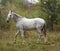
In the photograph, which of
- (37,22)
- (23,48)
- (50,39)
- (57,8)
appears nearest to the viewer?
(23,48)

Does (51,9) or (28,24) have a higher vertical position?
(51,9)

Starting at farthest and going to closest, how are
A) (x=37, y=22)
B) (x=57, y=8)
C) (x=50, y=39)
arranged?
(x=57, y=8), (x=50, y=39), (x=37, y=22)

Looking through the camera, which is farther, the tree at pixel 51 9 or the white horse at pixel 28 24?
the tree at pixel 51 9

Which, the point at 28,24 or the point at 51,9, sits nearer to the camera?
the point at 28,24

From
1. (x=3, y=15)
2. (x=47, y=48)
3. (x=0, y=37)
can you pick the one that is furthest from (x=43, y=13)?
(x=47, y=48)

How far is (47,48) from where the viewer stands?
8.88 meters

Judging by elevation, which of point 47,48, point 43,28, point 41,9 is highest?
point 41,9

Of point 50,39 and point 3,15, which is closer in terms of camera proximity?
point 50,39

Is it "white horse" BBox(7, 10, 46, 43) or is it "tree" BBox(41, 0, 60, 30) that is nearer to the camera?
"white horse" BBox(7, 10, 46, 43)

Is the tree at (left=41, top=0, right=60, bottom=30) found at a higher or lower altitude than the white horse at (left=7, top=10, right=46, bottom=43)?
higher

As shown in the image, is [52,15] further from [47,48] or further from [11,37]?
[47,48]

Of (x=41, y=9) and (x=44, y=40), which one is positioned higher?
(x=41, y=9)

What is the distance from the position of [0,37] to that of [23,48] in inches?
121

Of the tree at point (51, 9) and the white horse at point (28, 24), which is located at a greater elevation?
the tree at point (51, 9)
